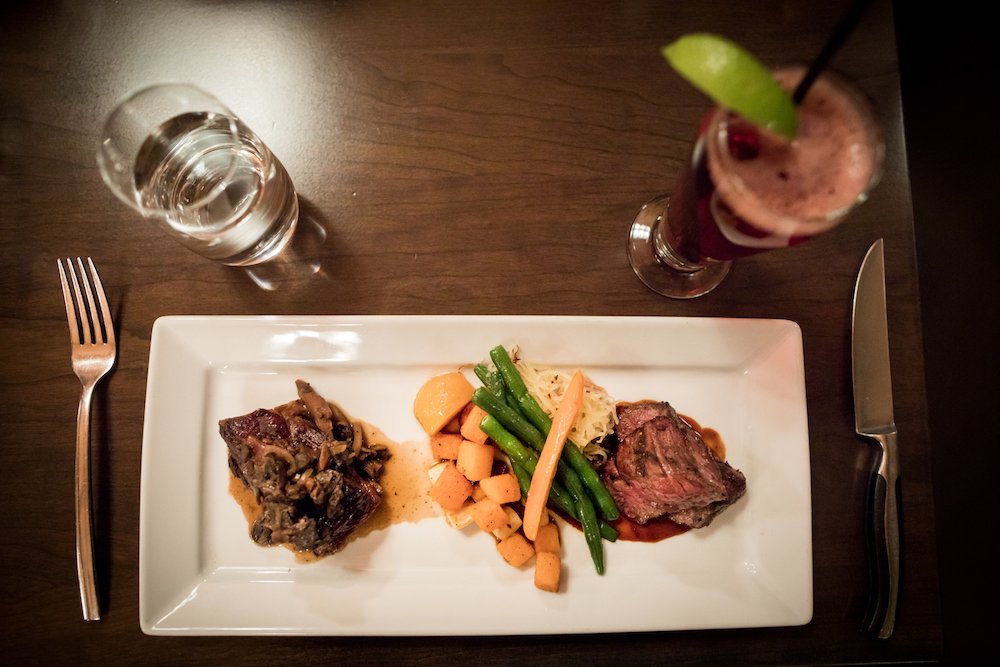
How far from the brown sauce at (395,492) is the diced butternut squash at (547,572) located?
19.7 inches

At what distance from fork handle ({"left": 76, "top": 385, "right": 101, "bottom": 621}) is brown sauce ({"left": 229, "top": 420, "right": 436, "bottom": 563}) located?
0.57 m

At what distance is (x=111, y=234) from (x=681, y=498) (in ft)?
8.94

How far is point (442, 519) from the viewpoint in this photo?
2.56 m

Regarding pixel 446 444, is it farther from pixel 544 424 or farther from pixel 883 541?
pixel 883 541

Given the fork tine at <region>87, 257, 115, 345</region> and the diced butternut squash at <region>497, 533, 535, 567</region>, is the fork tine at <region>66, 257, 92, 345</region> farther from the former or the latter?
the diced butternut squash at <region>497, 533, 535, 567</region>

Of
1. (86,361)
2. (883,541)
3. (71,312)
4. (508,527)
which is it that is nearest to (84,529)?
(86,361)

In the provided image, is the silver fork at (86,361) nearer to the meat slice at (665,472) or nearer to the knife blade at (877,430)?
the meat slice at (665,472)

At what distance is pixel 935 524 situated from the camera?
2613mm

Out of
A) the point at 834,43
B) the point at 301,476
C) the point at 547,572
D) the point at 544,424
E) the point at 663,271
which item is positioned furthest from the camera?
the point at 663,271

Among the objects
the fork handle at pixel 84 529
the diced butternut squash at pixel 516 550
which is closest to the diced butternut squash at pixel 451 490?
the diced butternut squash at pixel 516 550

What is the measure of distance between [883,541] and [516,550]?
5.09 ft

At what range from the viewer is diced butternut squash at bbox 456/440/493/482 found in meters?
2.50

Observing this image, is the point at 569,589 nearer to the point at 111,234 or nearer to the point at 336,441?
the point at 336,441

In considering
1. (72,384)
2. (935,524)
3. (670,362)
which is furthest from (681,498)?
(72,384)
